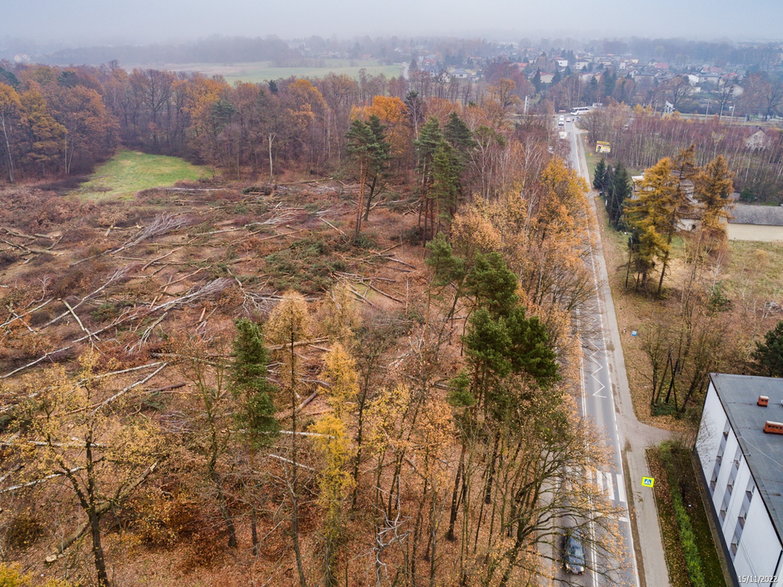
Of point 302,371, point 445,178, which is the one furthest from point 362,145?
point 302,371

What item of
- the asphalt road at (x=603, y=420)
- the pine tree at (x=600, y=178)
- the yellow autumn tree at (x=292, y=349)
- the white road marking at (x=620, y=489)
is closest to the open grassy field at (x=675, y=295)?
the asphalt road at (x=603, y=420)

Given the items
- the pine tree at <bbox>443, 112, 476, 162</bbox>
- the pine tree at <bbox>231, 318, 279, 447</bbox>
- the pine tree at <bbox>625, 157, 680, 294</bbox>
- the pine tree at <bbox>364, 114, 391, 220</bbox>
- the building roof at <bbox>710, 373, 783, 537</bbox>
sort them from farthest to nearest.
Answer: the pine tree at <bbox>443, 112, 476, 162</bbox> < the pine tree at <bbox>364, 114, 391, 220</bbox> < the pine tree at <bbox>625, 157, 680, 294</bbox> < the building roof at <bbox>710, 373, 783, 537</bbox> < the pine tree at <bbox>231, 318, 279, 447</bbox>

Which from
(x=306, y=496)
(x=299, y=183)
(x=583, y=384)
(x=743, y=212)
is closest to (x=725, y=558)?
(x=583, y=384)

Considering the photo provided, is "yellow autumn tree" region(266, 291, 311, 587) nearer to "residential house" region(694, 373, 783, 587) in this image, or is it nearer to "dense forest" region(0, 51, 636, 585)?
"dense forest" region(0, 51, 636, 585)

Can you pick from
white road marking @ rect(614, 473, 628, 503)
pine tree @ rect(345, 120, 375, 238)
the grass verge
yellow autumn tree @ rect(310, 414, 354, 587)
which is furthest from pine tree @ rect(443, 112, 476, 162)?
yellow autumn tree @ rect(310, 414, 354, 587)

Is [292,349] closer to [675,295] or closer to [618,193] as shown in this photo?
[675,295]
